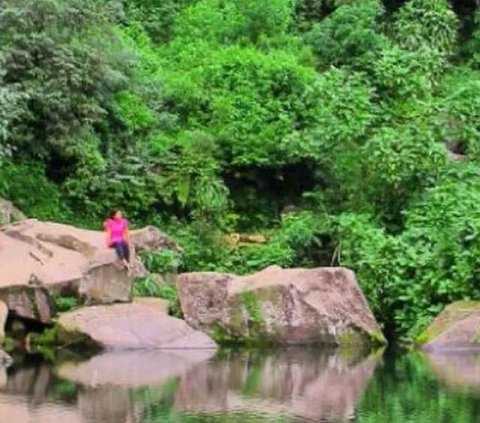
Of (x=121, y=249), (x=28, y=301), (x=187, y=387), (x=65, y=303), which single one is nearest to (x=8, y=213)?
(x=121, y=249)

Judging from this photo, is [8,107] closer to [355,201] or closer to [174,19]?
[355,201]

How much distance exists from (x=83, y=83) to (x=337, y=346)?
8796 mm

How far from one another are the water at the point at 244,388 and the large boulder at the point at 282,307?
0.75 meters

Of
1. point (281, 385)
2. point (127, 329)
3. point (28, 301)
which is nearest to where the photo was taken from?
point (281, 385)

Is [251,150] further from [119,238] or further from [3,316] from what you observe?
[3,316]

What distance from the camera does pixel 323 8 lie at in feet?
131

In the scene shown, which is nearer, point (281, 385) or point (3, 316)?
point (281, 385)

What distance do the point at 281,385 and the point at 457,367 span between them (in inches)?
142

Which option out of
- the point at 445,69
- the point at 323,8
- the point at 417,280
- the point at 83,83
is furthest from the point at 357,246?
the point at 323,8

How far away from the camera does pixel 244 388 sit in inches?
699

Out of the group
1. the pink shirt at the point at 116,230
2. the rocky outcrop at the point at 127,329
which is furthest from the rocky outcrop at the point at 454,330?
the pink shirt at the point at 116,230

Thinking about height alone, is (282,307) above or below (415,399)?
above

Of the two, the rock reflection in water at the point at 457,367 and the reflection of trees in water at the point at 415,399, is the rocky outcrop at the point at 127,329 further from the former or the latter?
the rock reflection in water at the point at 457,367

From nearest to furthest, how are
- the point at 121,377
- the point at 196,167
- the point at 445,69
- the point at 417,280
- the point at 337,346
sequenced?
the point at 121,377
the point at 337,346
the point at 417,280
the point at 196,167
the point at 445,69
